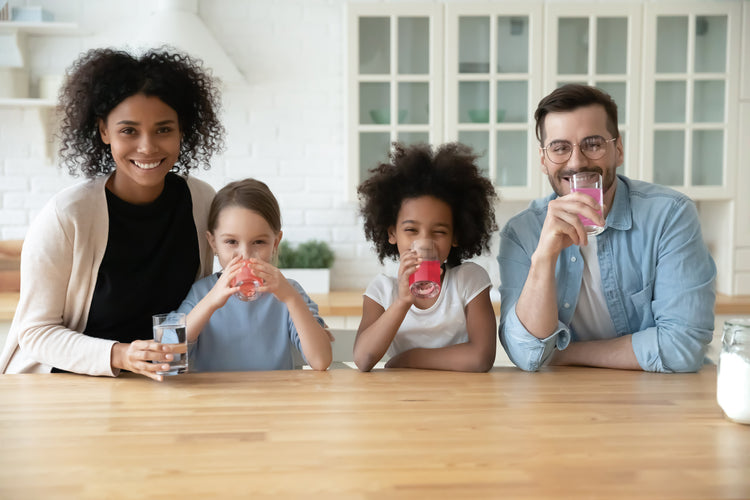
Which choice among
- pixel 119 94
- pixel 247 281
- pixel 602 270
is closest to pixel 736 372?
pixel 602 270

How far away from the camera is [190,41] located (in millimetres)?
3562

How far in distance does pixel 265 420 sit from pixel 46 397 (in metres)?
0.49

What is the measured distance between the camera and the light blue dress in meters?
1.88

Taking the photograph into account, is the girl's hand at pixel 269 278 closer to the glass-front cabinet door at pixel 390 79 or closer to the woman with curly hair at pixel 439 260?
the woman with curly hair at pixel 439 260

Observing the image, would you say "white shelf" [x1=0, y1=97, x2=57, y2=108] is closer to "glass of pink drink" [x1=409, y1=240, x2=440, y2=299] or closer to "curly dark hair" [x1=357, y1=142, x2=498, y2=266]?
"curly dark hair" [x1=357, y1=142, x2=498, y2=266]

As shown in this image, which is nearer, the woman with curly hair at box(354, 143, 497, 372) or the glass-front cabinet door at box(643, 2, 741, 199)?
the woman with curly hair at box(354, 143, 497, 372)

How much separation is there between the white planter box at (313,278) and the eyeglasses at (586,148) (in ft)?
7.07

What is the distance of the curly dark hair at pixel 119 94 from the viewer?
6.12 feet

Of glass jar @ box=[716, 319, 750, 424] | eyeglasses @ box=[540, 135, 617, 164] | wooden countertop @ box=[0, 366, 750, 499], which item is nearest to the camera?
wooden countertop @ box=[0, 366, 750, 499]

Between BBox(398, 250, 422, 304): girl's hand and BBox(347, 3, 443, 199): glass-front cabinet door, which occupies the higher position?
BBox(347, 3, 443, 199): glass-front cabinet door

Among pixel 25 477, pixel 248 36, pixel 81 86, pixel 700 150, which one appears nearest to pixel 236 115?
pixel 248 36

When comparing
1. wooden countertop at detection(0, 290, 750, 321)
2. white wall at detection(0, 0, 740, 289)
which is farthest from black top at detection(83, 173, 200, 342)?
white wall at detection(0, 0, 740, 289)

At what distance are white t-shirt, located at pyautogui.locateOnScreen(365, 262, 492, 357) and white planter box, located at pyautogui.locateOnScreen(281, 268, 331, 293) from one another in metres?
1.89

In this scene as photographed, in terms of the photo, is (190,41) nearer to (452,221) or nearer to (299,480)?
(452,221)
